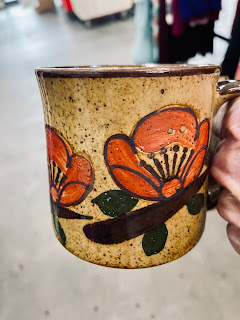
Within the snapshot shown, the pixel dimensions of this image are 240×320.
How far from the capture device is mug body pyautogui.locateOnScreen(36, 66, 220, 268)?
256 mm

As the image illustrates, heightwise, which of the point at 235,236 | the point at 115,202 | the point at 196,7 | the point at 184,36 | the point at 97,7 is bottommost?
the point at 235,236

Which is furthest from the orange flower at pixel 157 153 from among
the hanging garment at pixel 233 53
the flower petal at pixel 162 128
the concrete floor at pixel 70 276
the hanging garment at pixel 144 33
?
the hanging garment at pixel 144 33

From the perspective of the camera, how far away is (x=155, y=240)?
313 millimetres

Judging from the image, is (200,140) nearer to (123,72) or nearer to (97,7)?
(123,72)

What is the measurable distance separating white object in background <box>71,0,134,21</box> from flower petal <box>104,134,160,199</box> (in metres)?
Result: 3.70

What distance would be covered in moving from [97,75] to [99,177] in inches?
4.1

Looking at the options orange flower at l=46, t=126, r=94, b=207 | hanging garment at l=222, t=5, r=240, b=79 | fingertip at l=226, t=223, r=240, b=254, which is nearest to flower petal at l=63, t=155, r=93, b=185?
orange flower at l=46, t=126, r=94, b=207

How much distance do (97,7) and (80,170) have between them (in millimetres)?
3802

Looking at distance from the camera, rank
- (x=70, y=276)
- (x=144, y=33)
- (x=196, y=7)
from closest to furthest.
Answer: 1. (x=70, y=276)
2. (x=196, y=7)
3. (x=144, y=33)

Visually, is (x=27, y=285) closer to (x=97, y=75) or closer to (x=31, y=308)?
(x=31, y=308)

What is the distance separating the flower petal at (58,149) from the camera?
0.30 metres

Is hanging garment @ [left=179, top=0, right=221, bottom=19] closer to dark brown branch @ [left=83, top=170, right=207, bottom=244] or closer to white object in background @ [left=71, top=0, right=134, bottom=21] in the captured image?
dark brown branch @ [left=83, top=170, right=207, bottom=244]

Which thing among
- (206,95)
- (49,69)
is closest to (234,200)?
(206,95)

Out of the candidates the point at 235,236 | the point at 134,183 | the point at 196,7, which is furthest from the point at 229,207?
the point at 196,7
